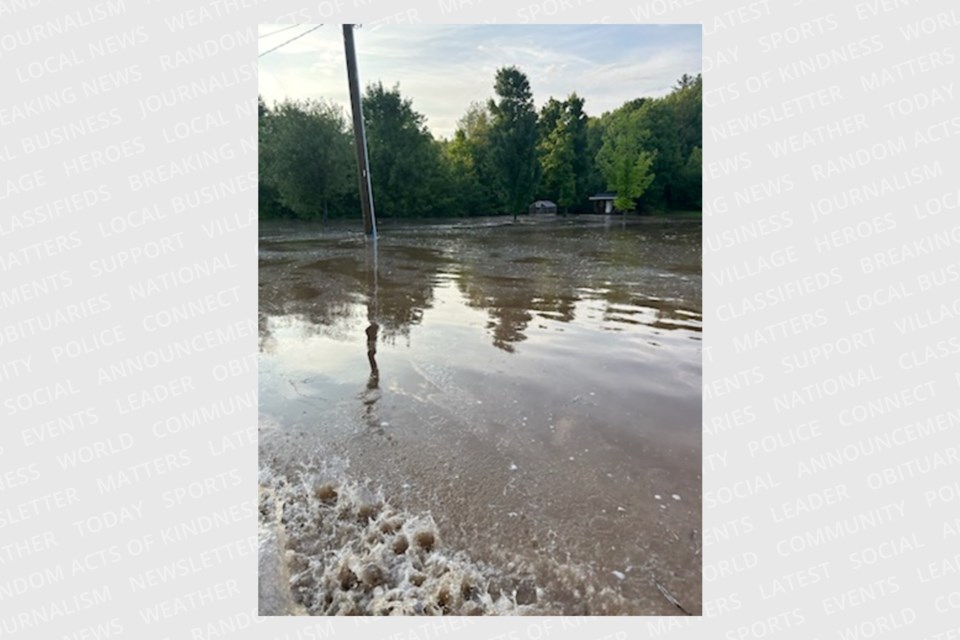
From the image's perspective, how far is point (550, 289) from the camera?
27.2ft

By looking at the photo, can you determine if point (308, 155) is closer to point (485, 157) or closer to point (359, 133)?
point (359, 133)

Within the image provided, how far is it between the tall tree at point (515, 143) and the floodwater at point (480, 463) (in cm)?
3227

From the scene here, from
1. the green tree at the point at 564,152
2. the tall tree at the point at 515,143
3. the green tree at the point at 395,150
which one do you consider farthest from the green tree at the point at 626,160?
the green tree at the point at 395,150

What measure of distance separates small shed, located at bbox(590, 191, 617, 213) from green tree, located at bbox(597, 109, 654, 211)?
1024mm

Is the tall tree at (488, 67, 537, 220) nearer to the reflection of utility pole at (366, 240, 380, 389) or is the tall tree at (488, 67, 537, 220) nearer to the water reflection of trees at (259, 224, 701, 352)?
the water reflection of trees at (259, 224, 701, 352)

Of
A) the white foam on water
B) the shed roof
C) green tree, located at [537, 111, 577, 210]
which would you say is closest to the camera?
the white foam on water

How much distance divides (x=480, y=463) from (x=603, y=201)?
132 feet

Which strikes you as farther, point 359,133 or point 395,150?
point 395,150

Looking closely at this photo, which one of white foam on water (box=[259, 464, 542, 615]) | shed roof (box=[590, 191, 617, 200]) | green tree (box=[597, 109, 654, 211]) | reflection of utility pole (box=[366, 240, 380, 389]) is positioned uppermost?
green tree (box=[597, 109, 654, 211])

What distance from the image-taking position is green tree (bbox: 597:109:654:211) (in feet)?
114

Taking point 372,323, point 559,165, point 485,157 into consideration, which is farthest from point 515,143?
point 372,323

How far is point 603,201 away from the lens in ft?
133

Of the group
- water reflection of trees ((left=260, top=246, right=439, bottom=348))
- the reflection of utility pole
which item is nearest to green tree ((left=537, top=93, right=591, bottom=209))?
water reflection of trees ((left=260, top=246, right=439, bottom=348))

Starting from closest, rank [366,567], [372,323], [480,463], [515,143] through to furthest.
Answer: [366,567], [480,463], [372,323], [515,143]
